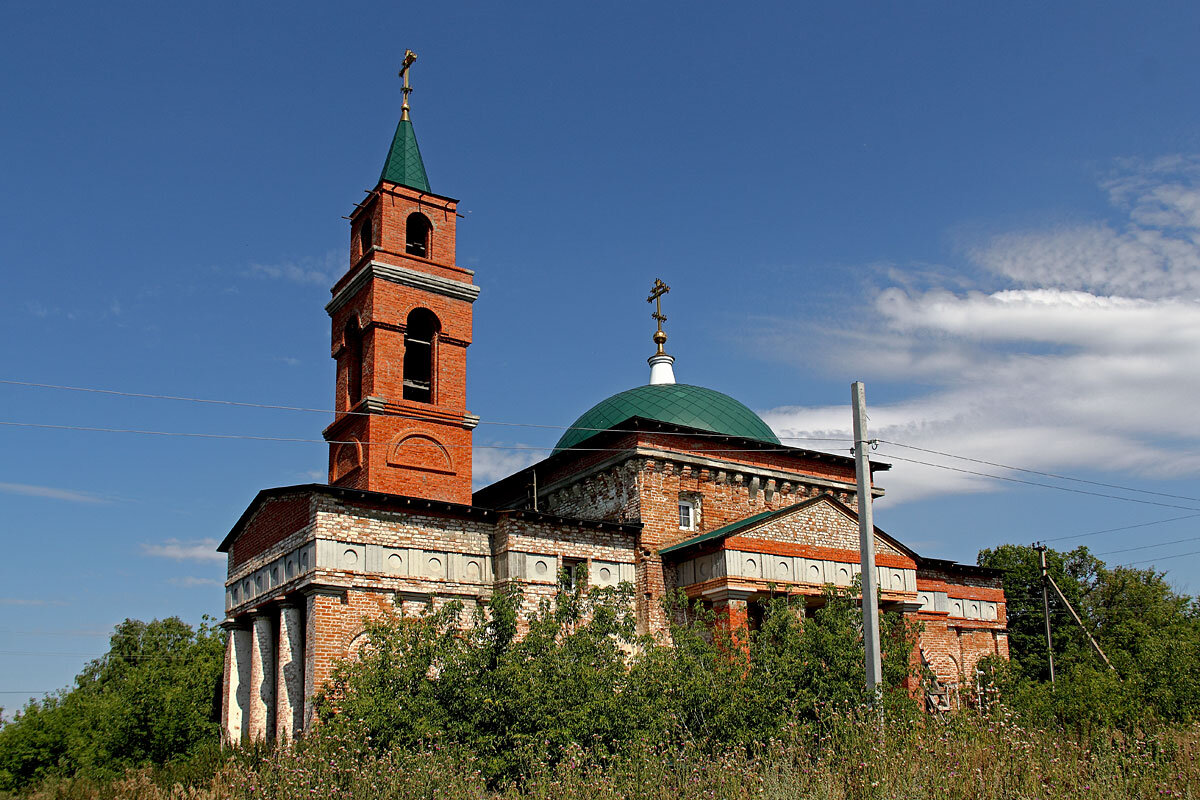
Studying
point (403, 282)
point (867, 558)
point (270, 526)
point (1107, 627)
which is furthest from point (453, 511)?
point (1107, 627)

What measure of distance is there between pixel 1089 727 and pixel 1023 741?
3761 millimetres

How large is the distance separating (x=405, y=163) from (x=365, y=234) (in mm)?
2211

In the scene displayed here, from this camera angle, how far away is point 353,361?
2573 centimetres

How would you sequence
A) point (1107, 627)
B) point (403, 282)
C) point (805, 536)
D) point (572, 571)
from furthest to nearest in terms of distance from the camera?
point (1107, 627) → point (403, 282) → point (805, 536) → point (572, 571)

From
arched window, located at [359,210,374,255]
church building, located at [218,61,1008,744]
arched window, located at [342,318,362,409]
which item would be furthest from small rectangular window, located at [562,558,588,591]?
arched window, located at [359,210,374,255]

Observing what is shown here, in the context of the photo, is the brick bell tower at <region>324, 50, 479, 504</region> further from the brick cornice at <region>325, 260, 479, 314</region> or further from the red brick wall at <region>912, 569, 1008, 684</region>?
the red brick wall at <region>912, 569, 1008, 684</region>

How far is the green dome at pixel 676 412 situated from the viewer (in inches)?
1082

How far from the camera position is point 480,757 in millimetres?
13305

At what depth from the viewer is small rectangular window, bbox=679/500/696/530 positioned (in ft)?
83.8

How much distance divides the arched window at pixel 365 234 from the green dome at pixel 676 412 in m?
7.15

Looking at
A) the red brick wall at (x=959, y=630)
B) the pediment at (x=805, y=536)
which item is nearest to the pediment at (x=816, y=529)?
the pediment at (x=805, y=536)

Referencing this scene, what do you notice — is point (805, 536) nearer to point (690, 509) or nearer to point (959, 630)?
point (690, 509)

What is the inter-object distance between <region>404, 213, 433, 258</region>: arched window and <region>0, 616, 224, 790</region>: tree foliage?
11875mm

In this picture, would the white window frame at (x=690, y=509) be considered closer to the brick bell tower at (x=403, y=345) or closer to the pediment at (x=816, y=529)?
the pediment at (x=816, y=529)
